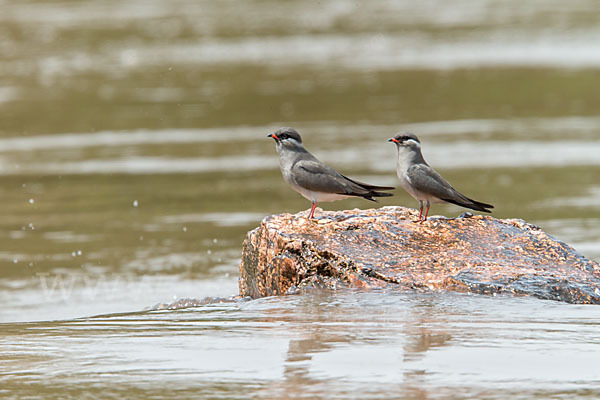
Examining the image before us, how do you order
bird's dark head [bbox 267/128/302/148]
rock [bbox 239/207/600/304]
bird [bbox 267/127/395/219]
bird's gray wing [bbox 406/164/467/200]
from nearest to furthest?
1. rock [bbox 239/207/600/304]
2. bird's gray wing [bbox 406/164/467/200]
3. bird [bbox 267/127/395/219]
4. bird's dark head [bbox 267/128/302/148]

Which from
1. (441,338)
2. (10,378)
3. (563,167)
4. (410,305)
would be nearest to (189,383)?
(10,378)

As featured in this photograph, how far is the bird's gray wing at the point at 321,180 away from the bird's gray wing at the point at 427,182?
41 cm

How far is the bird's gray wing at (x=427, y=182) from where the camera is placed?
334 inches

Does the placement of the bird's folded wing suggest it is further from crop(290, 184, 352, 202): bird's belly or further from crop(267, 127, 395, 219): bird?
crop(290, 184, 352, 202): bird's belly

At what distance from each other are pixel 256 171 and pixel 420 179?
911 centimetres

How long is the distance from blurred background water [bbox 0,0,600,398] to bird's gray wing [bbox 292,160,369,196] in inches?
38.2

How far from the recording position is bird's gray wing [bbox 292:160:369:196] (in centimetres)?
862

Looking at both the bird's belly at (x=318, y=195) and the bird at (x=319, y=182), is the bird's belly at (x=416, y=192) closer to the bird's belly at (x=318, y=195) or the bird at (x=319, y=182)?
the bird at (x=319, y=182)

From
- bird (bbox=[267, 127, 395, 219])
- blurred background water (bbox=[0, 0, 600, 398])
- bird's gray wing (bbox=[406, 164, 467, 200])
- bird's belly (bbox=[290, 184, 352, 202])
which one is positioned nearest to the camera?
blurred background water (bbox=[0, 0, 600, 398])

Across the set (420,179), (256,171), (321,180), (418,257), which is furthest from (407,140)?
(256,171)

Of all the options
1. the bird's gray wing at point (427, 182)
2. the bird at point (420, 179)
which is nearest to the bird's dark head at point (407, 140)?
the bird at point (420, 179)

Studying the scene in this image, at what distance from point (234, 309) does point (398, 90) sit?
17.2 m

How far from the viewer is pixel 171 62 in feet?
97.8

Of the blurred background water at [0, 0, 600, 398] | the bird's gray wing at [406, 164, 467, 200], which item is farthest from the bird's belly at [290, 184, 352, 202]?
the blurred background water at [0, 0, 600, 398]
